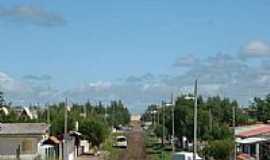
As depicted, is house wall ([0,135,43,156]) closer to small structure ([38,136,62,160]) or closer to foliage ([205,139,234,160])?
small structure ([38,136,62,160])

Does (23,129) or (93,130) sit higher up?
(23,129)

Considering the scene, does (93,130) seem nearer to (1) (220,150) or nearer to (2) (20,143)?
(2) (20,143)

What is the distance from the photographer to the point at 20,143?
69750 millimetres

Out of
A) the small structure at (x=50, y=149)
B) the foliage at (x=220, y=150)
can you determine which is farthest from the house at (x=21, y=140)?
the foliage at (x=220, y=150)

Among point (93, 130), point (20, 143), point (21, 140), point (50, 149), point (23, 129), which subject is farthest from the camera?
point (93, 130)

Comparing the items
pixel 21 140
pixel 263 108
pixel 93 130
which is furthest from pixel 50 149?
pixel 263 108

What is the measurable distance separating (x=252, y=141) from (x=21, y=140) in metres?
21.0

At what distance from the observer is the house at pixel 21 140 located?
2660 inches

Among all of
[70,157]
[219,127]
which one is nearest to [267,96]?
[219,127]

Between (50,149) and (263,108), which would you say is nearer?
(50,149)

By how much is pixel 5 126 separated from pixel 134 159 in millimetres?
13538

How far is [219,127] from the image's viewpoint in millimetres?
79812

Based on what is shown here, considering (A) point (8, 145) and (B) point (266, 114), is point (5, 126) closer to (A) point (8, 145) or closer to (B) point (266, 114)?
(A) point (8, 145)

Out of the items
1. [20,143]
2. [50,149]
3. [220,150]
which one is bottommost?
[50,149]
